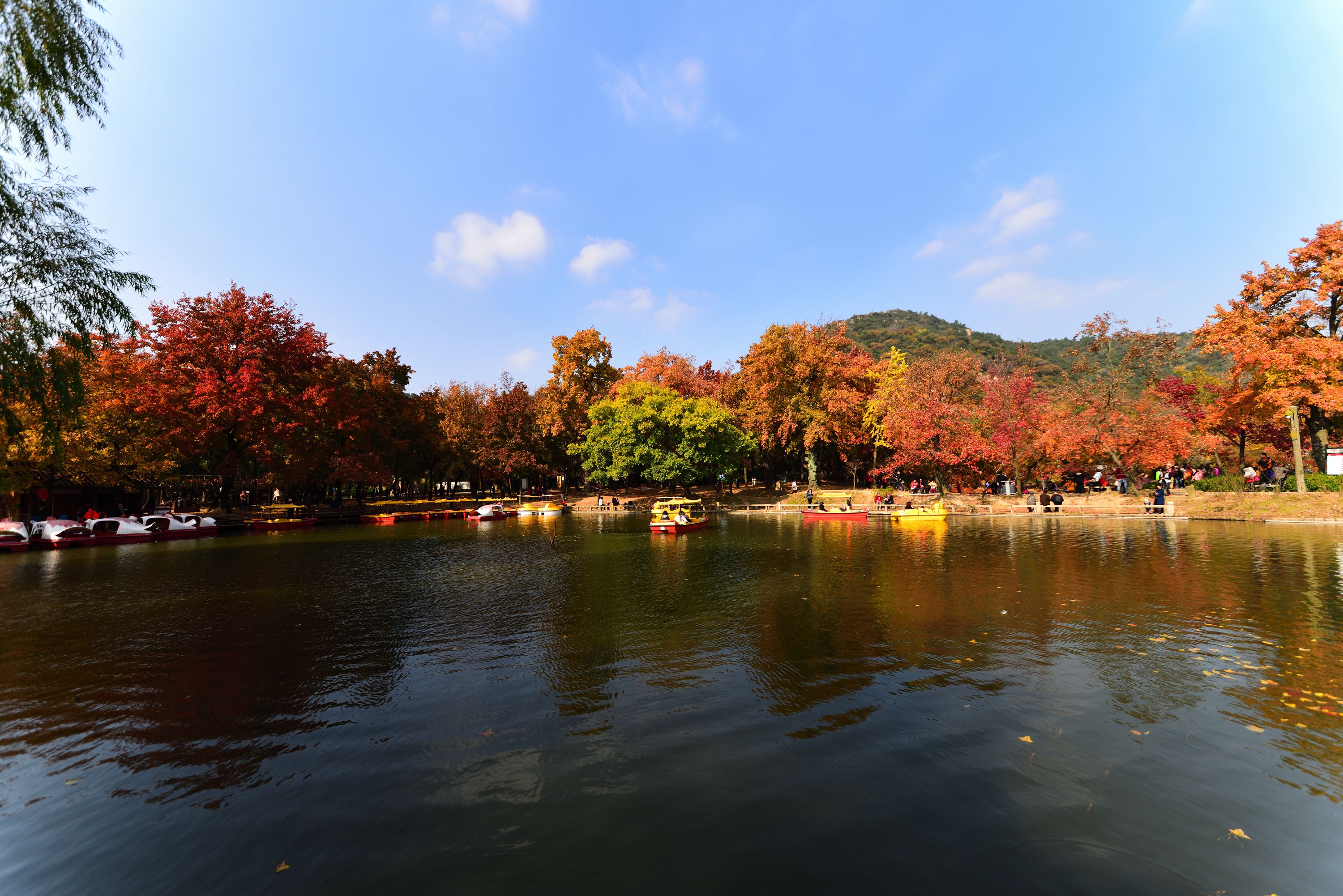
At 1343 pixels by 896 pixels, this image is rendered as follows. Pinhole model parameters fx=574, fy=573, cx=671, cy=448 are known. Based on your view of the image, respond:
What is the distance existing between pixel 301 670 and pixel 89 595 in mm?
12989

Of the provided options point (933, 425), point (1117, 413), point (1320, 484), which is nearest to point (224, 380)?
point (933, 425)

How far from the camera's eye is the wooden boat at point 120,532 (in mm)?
33188

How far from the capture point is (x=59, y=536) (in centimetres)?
3175

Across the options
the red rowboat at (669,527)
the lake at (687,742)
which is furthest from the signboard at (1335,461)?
the red rowboat at (669,527)

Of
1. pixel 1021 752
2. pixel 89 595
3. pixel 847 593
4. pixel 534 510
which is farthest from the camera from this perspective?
pixel 534 510

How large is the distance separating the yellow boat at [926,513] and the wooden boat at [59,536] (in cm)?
4985

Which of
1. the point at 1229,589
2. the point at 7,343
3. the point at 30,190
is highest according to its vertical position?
the point at 30,190

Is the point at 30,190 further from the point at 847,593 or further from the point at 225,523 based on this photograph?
the point at 225,523

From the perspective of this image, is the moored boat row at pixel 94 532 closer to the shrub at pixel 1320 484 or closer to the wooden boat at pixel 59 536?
the wooden boat at pixel 59 536

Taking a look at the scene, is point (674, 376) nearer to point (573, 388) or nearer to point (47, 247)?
point (573, 388)

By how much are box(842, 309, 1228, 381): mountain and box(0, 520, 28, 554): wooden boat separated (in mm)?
81120

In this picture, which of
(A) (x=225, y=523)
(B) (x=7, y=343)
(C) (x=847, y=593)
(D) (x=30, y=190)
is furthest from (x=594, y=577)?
(A) (x=225, y=523)

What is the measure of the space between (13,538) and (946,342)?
137907 mm

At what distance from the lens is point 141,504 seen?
49125 millimetres
